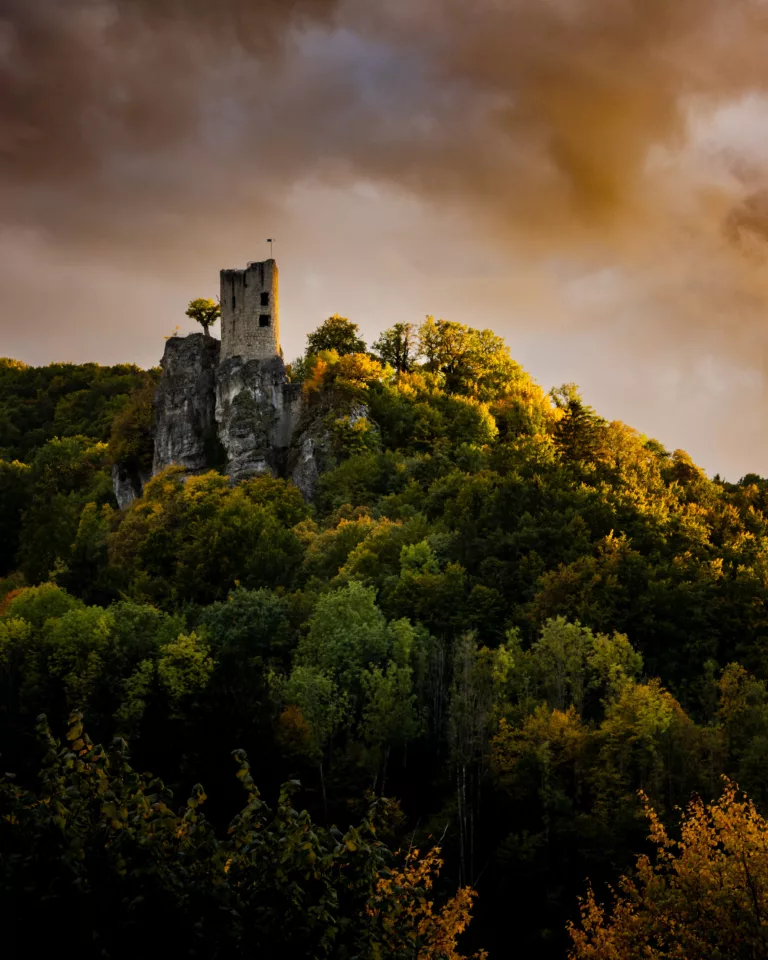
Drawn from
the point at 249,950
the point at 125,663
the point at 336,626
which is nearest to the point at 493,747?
the point at 336,626

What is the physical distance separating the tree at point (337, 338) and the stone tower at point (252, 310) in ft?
35.1

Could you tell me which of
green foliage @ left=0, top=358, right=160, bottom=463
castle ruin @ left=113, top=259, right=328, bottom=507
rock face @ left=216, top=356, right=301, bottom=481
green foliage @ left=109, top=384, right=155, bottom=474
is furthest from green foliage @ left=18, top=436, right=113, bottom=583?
rock face @ left=216, top=356, right=301, bottom=481

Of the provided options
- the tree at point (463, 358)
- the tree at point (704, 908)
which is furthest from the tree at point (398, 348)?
the tree at point (704, 908)

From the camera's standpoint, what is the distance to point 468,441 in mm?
67062

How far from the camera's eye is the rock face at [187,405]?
67.9 m

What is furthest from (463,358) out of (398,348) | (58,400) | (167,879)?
(167,879)

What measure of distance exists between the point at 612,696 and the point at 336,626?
40.0ft

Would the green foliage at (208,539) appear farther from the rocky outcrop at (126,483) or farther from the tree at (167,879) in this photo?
the tree at (167,879)

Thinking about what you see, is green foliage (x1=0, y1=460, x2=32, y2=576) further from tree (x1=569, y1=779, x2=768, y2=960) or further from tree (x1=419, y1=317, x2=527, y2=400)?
tree (x1=569, y1=779, x2=768, y2=960)

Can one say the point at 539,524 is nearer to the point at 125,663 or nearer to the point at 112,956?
the point at 125,663

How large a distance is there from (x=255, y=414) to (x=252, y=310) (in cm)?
684

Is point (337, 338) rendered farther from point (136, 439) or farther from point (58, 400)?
point (58, 400)

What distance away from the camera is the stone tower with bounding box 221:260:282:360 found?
2618 inches

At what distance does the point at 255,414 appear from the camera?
65.8 metres
